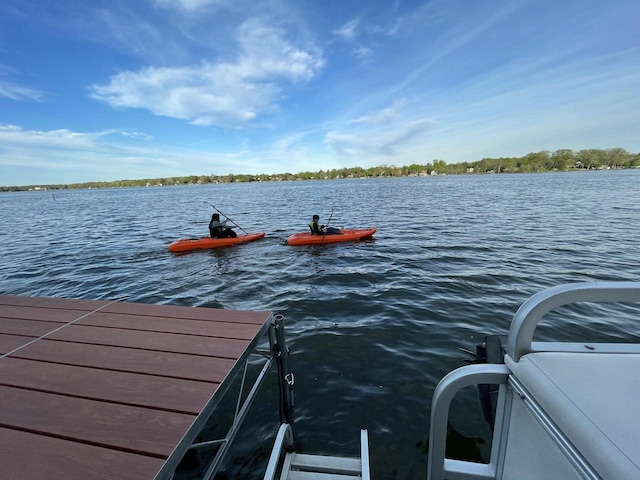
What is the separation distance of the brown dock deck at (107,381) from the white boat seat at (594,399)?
1748 mm

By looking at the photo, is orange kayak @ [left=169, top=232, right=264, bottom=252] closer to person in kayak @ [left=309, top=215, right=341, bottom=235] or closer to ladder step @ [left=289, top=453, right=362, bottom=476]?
person in kayak @ [left=309, top=215, right=341, bottom=235]

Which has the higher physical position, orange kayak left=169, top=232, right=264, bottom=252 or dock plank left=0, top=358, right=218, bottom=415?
dock plank left=0, top=358, right=218, bottom=415

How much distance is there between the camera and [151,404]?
187 centimetres

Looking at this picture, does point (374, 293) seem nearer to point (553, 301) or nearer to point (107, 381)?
point (107, 381)

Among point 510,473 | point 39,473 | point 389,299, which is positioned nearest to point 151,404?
point 39,473

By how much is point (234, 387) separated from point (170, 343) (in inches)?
76.9

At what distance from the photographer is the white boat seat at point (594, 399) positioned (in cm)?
85

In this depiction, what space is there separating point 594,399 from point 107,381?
273 centimetres

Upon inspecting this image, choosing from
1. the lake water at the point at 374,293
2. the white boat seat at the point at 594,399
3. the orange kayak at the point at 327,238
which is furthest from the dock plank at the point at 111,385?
the orange kayak at the point at 327,238

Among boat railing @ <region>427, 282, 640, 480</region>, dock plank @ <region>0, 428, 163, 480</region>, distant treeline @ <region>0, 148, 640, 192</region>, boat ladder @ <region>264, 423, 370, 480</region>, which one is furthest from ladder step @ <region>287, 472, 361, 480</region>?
distant treeline @ <region>0, 148, 640, 192</region>

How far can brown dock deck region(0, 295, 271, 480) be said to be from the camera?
154 cm

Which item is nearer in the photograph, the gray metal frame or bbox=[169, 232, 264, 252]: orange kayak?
the gray metal frame

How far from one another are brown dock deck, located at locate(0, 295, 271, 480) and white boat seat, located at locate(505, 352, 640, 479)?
175 cm

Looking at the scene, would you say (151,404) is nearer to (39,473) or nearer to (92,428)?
(92,428)
